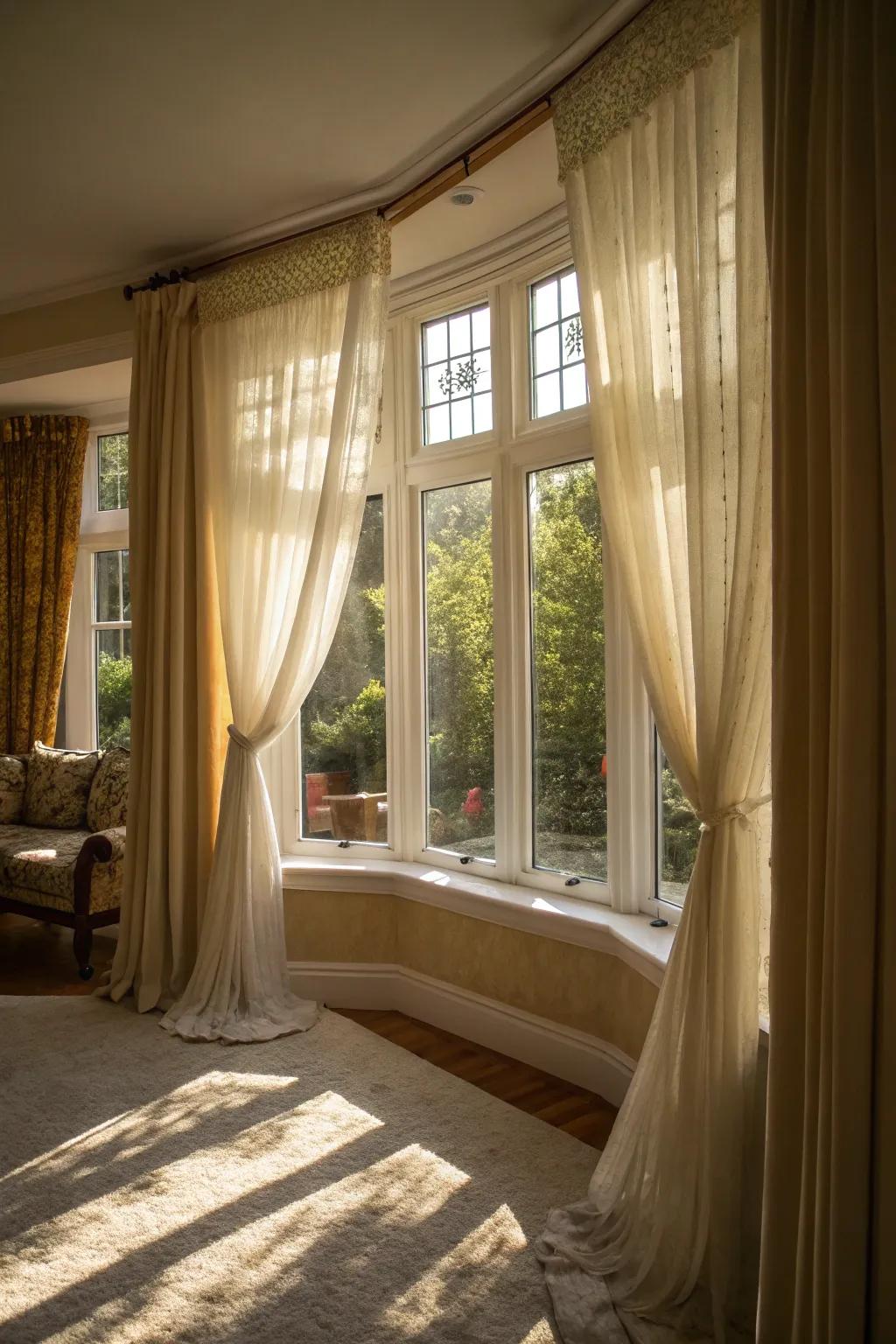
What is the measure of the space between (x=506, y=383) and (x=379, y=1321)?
9.71 feet

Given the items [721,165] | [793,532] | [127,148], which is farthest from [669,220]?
[127,148]

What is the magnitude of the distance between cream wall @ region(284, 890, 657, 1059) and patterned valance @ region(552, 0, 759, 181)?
7.53 feet

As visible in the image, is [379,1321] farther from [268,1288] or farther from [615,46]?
[615,46]

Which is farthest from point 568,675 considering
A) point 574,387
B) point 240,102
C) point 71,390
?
point 71,390

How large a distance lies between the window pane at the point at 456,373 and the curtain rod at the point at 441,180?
1.80 feet

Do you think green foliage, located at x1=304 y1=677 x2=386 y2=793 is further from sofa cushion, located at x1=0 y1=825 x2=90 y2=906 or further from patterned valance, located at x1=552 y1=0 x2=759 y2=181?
patterned valance, located at x1=552 y1=0 x2=759 y2=181

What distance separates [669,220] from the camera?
7.79 ft

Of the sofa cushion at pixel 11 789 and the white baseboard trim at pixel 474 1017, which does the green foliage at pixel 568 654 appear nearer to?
the white baseboard trim at pixel 474 1017

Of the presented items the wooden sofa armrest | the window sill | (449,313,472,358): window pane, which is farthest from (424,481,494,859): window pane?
the wooden sofa armrest

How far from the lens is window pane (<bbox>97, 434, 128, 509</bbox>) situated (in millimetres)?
5797

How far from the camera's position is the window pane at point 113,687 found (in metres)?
5.78

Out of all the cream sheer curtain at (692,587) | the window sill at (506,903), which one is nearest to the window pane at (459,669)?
the window sill at (506,903)

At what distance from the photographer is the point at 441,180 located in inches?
129

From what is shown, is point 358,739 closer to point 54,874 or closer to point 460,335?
point 54,874
